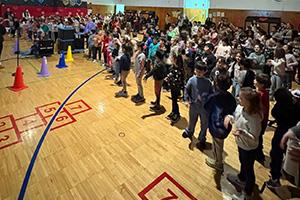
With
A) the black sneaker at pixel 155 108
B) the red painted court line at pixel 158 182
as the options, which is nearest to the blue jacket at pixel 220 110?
the red painted court line at pixel 158 182

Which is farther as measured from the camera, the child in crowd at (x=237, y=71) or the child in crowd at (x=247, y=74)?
the child in crowd at (x=237, y=71)

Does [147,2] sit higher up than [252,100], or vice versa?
[147,2]

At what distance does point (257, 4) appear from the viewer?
13.4 meters

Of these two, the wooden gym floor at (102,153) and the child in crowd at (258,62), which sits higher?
the child in crowd at (258,62)

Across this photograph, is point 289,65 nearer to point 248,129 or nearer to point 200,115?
point 200,115

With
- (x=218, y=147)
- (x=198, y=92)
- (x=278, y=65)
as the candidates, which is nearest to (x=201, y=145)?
(x=218, y=147)

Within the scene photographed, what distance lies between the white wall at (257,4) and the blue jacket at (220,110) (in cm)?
1327

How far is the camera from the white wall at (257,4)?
12.0 metres

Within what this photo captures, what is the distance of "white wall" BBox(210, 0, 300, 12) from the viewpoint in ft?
39.3

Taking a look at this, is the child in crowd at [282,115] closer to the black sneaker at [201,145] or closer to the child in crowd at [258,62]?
the black sneaker at [201,145]

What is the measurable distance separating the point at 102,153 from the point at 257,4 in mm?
15025

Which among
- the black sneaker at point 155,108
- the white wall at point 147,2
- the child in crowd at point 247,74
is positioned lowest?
the black sneaker at point 155,108

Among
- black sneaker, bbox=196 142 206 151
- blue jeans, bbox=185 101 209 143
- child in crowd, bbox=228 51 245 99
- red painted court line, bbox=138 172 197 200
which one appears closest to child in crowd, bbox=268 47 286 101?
child in crowd, bbox=228 51 245 99

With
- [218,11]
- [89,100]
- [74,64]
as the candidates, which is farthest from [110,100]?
[218,11]
